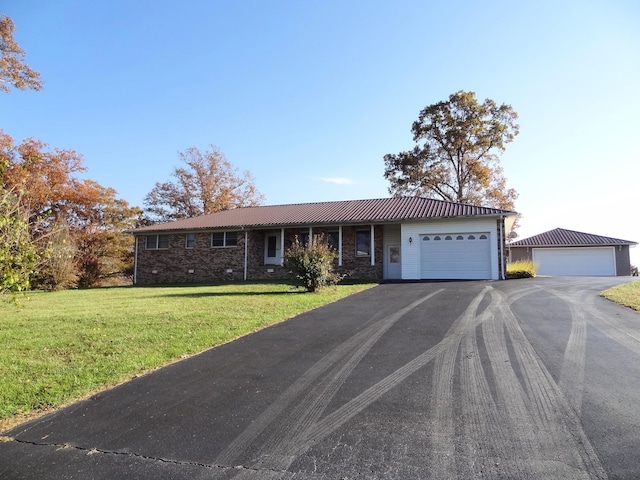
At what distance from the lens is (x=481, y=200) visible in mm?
31844

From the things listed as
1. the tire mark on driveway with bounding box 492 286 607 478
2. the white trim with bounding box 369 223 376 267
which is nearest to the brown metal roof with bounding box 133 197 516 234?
the white trim with bounding box 369 223 376 267

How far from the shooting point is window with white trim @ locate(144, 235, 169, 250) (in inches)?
950

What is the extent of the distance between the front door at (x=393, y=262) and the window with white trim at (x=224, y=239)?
8345 millimetres

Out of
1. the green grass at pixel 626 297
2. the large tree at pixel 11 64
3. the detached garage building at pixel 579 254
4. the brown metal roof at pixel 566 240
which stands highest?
the large tree at pixel 11 64

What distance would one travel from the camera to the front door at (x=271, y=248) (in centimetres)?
2295

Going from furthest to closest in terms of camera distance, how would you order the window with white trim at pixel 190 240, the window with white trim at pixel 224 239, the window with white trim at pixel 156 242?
the window with white trim at pixel 156 242
the window with white trim at pixel 190 240
the window with white trim at pixel 224 239

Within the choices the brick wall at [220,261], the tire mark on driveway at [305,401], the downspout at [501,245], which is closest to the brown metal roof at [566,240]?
the downspout at [501,245]

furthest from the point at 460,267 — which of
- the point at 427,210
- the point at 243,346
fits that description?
the point at 243,346

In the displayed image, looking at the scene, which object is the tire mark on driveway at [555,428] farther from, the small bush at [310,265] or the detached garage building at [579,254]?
the detached garage building at [579,254]

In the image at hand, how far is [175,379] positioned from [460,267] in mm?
15900

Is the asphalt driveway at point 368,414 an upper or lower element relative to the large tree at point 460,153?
lower

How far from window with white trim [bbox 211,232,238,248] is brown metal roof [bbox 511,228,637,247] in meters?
22.5

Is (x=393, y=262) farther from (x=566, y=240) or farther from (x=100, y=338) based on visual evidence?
(x=566, y=240)

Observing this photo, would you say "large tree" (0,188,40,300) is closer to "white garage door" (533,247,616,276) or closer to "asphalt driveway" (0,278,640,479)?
"asphalt driveway" (0,278,640,479)
